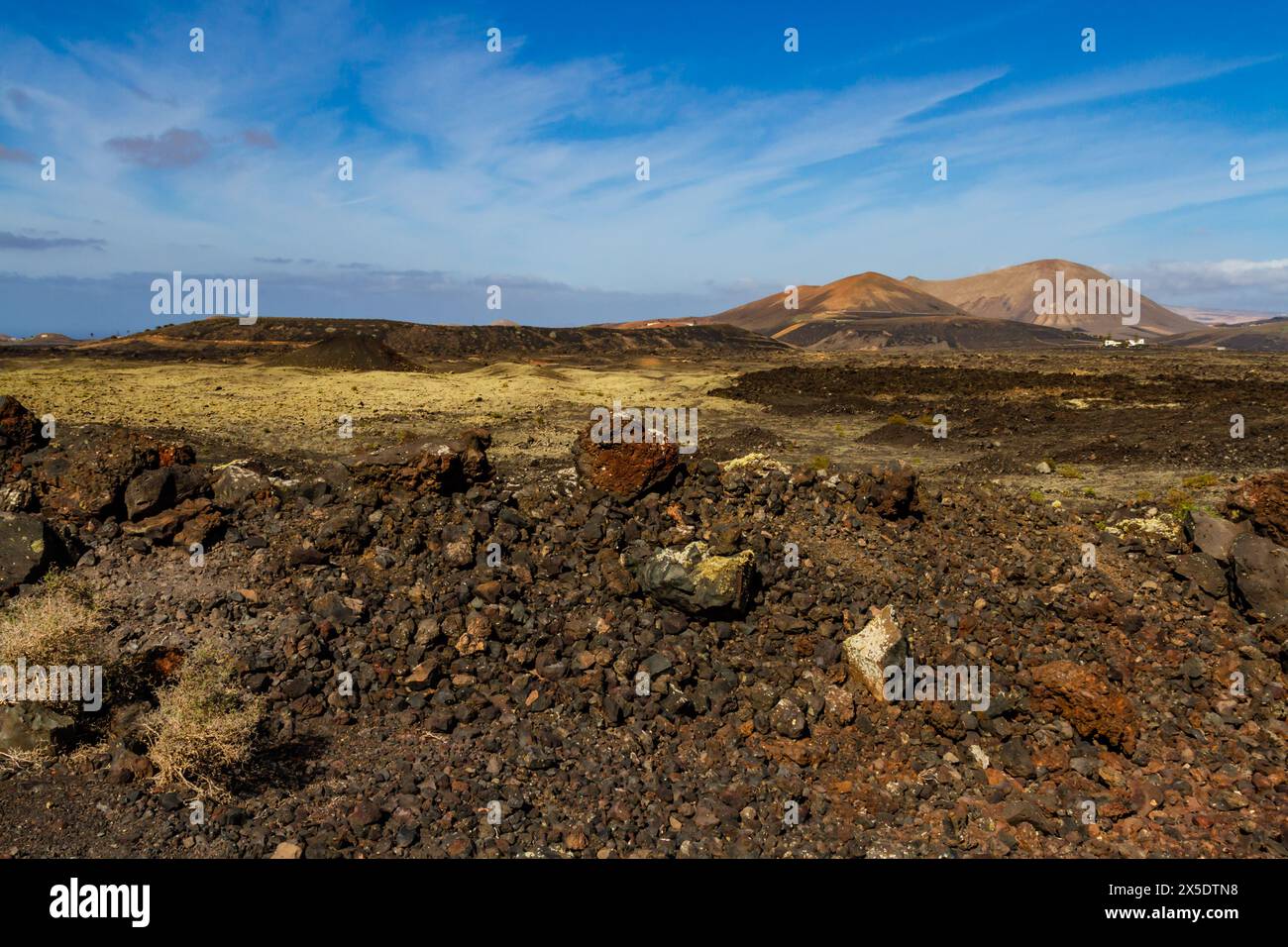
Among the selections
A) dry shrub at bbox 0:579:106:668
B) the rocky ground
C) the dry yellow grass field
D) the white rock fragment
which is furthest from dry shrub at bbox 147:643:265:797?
the dry yellow grass field

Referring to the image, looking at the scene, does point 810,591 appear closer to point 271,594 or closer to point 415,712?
point 415,712

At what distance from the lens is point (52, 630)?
664 cm

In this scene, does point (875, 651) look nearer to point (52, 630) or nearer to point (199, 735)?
point (199, 735)

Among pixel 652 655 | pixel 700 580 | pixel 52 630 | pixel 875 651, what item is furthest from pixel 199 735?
pixel 875 651

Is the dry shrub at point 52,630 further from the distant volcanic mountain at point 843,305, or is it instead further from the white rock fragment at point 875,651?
the distant volcanic mountain at point 843,305

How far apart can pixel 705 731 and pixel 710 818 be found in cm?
113

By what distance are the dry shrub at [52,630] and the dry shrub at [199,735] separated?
1154 millimetres

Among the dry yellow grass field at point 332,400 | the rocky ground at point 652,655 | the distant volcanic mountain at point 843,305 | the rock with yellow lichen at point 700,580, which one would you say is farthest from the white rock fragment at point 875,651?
the distant volcanic mountain at point 843,305

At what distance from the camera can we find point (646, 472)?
34.0 feet

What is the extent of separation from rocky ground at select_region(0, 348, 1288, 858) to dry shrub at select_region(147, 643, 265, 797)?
0.16m

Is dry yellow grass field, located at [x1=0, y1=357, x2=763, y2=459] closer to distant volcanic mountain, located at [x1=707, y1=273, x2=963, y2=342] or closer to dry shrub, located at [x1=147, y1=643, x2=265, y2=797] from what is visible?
dry shrub, located at [x1=147, y1=643, x2=265, y2=797]

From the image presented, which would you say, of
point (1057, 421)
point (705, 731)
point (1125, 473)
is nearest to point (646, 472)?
point (705, 731)

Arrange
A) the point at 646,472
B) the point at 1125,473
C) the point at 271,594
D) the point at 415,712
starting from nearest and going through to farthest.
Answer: the point at 415,712
the point at 271,594
the point at 646,472
the point at 1125,473

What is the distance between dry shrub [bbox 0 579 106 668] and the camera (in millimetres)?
6430
